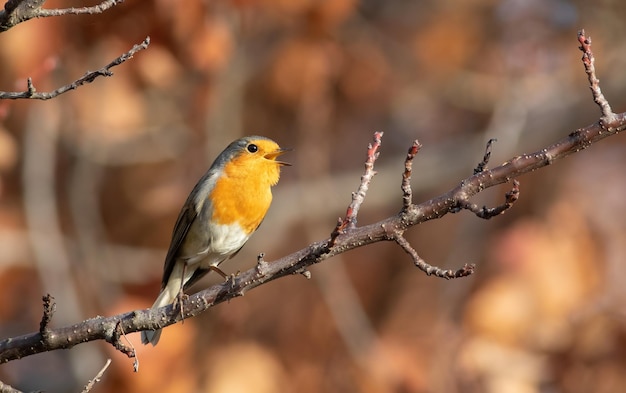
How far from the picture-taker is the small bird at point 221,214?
4.62 m

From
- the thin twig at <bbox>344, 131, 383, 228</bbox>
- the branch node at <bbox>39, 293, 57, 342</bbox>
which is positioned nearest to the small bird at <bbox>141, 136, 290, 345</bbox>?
the branch node at <bbox>39, 293, 57, 342</bbox>

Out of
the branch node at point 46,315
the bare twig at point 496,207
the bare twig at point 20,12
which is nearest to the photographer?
the bare twig at point 20,12

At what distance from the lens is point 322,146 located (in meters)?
8.48

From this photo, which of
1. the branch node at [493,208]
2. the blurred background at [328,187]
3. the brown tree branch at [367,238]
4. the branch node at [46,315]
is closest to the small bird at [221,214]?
the blurred background at [328,187]

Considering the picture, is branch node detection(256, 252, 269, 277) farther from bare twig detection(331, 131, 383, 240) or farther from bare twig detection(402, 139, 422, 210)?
bare twig detection(402, 139, 422, 210)

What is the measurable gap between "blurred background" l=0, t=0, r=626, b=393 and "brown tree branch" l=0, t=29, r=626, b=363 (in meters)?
2.36

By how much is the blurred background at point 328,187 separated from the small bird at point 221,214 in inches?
31.7

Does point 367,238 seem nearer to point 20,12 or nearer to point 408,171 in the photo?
point 408,171

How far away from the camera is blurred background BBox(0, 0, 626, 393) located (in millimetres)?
6016

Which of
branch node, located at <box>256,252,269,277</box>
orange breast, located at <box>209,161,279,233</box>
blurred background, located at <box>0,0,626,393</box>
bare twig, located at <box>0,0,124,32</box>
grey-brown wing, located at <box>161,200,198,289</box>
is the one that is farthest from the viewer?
blurred background, located at <box>0,0,626,393</box>

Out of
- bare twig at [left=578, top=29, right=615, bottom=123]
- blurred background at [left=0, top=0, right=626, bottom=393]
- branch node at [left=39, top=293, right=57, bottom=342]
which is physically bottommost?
branch node at [left=39, top=293, right=57, bottom=342]

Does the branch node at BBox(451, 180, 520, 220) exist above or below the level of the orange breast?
below

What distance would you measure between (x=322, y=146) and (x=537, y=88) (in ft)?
7.53

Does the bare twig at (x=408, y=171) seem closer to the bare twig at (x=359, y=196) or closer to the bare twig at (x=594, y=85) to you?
the bare twig at (x=359, y=196)
